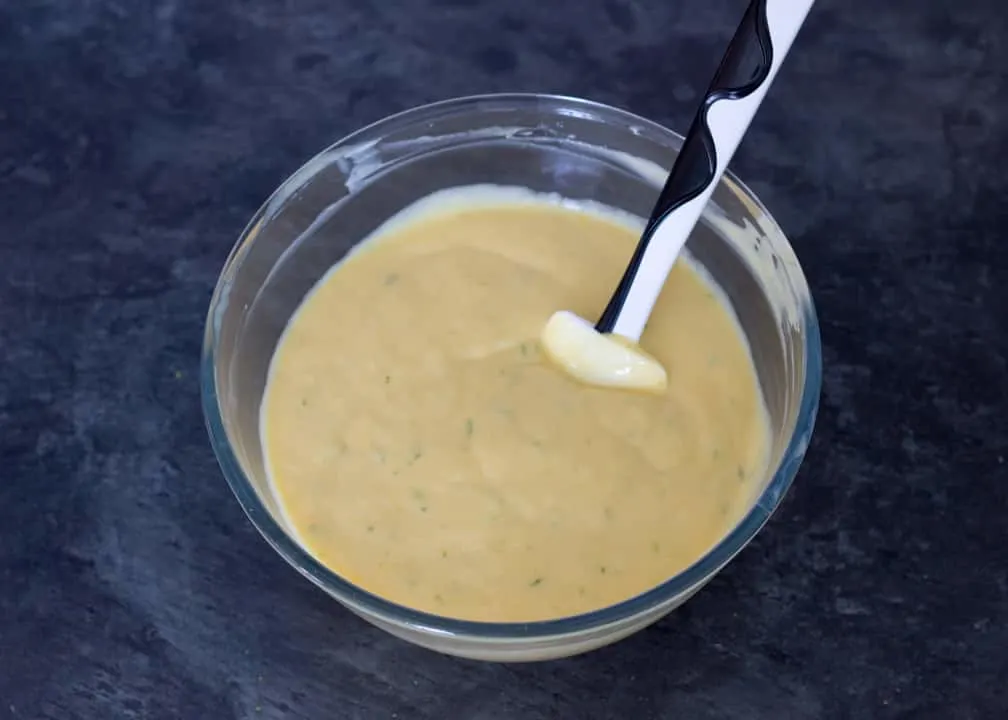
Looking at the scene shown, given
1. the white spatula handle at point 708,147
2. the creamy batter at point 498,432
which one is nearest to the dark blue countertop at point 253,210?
the creamy batter at point 498,432

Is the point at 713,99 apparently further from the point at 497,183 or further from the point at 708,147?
the point at 497,183

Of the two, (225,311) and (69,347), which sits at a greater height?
(225,311)

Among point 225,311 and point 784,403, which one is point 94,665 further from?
point 784,403

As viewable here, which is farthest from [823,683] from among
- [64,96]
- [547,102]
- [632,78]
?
[64,96]

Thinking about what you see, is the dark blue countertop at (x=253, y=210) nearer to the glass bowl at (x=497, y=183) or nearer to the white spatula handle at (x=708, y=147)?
the glass bowl at (x=497, y=183)

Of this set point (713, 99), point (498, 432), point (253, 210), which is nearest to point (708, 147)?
point (713, 99)

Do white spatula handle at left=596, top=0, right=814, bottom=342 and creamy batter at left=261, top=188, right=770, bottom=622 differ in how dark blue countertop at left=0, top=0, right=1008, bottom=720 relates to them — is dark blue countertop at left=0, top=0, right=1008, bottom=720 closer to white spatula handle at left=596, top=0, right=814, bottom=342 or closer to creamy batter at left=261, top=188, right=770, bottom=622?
creamy batter at left=261, top=188, right=770, bottom=622

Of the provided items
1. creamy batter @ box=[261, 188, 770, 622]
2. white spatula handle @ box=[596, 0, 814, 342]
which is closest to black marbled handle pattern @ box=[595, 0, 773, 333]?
white spatula handle @ box=[596, 0, 814, 342]
